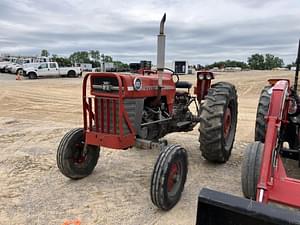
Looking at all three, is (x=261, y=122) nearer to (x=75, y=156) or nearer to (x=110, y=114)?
(x=110, y=114)

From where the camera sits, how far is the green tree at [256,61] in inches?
2854

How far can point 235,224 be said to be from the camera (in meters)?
1.85

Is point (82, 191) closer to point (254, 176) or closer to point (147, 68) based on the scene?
point (254, 176)

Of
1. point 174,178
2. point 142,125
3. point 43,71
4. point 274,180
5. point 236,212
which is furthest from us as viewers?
point 43,71

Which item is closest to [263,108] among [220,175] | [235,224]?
[220,175]

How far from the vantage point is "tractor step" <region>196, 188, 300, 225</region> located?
1637 mm

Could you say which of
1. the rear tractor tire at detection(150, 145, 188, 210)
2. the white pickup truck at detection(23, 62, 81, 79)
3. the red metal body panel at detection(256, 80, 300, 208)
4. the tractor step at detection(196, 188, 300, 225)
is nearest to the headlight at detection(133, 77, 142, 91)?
the rear tractor tire at detection(150, 145, 188, 210)

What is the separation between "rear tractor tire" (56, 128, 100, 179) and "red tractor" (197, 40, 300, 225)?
6.87 ft

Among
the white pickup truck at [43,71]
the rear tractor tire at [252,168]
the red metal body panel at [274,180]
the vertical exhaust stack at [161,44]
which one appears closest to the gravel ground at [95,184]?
the rear tractor tire at [252,168]

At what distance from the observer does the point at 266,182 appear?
2.75 metres

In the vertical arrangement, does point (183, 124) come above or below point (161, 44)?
below

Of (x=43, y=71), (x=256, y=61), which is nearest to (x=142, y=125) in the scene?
(x=43, y=71)

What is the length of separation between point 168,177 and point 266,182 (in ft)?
3.56

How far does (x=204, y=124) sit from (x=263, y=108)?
0.84 meters
